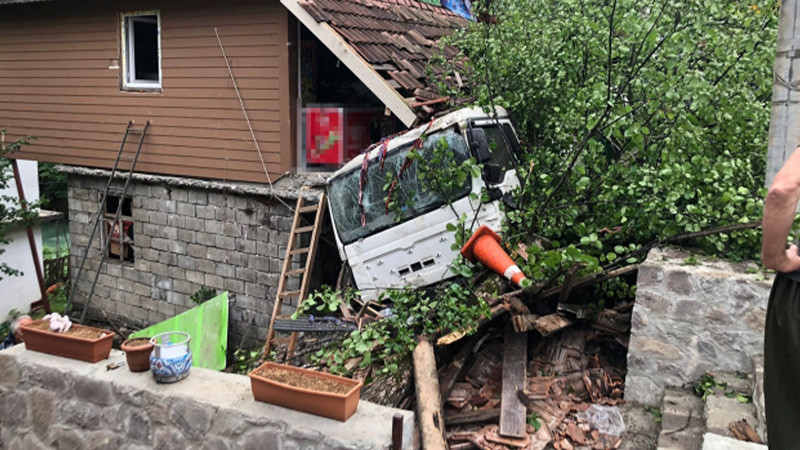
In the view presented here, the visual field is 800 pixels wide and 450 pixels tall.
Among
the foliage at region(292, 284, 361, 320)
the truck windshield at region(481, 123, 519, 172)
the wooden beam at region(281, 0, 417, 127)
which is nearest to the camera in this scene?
the foliage at region(292, 284, 361, 320)

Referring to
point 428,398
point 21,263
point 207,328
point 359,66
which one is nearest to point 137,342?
point 428,398

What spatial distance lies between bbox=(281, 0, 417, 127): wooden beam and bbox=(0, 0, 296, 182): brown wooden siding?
0.68m

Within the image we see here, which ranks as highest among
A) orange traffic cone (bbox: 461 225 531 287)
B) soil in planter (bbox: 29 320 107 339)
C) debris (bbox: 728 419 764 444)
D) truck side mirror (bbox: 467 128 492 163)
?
truck side mirror (bbox: 467 128 492 163)

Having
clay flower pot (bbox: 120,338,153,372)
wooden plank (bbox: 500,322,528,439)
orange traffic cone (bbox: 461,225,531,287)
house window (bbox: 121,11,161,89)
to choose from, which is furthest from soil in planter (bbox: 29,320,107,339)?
house window (bbox: 121,11,161,89)

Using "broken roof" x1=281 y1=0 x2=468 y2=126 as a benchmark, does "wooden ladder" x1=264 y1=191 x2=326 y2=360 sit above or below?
below

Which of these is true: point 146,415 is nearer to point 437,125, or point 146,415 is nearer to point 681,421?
point 681,421

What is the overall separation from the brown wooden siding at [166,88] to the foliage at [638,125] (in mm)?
3501

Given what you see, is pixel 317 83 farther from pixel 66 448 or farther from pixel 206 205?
pixel 66 448

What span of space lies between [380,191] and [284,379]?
4.07 metres

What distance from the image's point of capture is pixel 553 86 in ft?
23.6

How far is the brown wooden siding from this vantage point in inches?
365

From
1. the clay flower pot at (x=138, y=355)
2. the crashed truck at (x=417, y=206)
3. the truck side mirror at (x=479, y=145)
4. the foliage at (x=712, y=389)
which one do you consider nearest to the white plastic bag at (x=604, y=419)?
the foliage at (x=712, y=389)

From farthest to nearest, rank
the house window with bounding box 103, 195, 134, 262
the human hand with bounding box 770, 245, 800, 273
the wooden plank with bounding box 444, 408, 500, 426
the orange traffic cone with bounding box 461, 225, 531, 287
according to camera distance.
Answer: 1. the house window with bounding box 103, 195, 134, 262
2. the orange traffic cone with bounding box 461, 225, 531, 287
3. the wooden plank with bounding box 444, 408, 500, 426
4. the human hand with bounding box 770, 245, 800, 273

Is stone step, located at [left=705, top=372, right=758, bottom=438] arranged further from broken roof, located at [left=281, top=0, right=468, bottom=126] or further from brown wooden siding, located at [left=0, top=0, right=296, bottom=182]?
brown wooden siding, located at [left=0, top=0, right=296, bottom=182]
